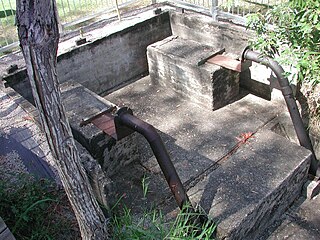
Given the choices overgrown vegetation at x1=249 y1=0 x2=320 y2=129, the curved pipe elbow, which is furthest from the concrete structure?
overgrown vegetation at x1=249 y1=0 x2=320 y2=129

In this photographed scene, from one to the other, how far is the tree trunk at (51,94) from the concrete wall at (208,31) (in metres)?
3.66

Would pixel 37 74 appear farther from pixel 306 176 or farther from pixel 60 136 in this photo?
pixel 306 176

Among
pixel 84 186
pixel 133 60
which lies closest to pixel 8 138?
pixel 84 186

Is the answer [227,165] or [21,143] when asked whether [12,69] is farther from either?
[227,165]

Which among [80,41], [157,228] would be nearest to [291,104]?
[157,228]

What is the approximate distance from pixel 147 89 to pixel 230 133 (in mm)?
1828

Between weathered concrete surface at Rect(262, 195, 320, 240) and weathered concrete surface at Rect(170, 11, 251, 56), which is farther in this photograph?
weathered concrete surface at Rect(170, 11, 251, 56)

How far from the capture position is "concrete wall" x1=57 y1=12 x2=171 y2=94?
19.4 ft

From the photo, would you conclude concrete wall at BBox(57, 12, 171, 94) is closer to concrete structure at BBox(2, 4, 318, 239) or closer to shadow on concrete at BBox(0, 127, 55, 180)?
concrete structure at BBox(2, 4, 318, 239)

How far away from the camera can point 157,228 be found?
3.63 m

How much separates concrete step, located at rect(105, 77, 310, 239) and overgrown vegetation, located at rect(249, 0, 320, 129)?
1.12m

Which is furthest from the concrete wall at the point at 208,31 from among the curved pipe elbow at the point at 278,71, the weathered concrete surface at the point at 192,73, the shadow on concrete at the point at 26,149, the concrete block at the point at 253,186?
the shadow on concrete at the point at 26,149

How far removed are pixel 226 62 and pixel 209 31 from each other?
2.58ft

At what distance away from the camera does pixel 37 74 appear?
2.33m
